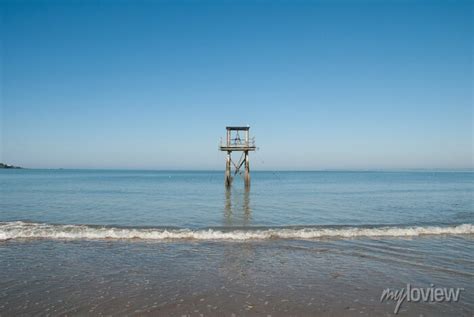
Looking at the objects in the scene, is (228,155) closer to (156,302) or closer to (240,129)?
(240,129)

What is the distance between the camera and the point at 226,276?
766 cm

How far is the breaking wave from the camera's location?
12109 millimetres

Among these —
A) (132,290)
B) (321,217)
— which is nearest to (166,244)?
(132,290)

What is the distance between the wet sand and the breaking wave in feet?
2.85

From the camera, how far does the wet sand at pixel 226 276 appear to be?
598 cm

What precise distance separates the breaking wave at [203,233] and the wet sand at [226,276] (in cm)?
87

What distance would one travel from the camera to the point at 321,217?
17.4 meters
